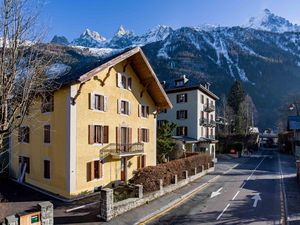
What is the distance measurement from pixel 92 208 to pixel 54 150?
617cm

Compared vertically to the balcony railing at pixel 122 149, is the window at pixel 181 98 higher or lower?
higher

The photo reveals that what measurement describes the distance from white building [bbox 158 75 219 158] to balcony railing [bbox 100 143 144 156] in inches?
684

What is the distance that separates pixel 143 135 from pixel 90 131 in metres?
7.62

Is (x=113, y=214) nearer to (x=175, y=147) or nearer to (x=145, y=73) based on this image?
(x=145, y=73)

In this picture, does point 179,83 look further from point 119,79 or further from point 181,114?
point 119,79

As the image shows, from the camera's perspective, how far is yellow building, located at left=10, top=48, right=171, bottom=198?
63.0 ft

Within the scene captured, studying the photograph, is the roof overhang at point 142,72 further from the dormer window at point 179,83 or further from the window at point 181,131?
the dormer window at point 179,83

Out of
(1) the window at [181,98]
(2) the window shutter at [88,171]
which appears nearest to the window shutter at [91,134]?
(2) the window shutter at [88,171]

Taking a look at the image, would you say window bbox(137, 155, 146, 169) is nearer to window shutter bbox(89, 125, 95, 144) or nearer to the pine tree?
window shutter bbox(89, 125, 95, 144)

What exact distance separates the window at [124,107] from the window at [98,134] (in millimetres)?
2333

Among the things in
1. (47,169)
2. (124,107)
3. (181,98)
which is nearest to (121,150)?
(124,107)

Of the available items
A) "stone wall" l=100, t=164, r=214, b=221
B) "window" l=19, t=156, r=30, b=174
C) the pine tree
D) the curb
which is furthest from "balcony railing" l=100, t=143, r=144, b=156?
the pine tree

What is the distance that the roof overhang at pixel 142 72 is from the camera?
65.9ft

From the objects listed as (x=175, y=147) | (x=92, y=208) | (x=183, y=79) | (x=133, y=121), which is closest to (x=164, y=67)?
(x=183, y=79)
